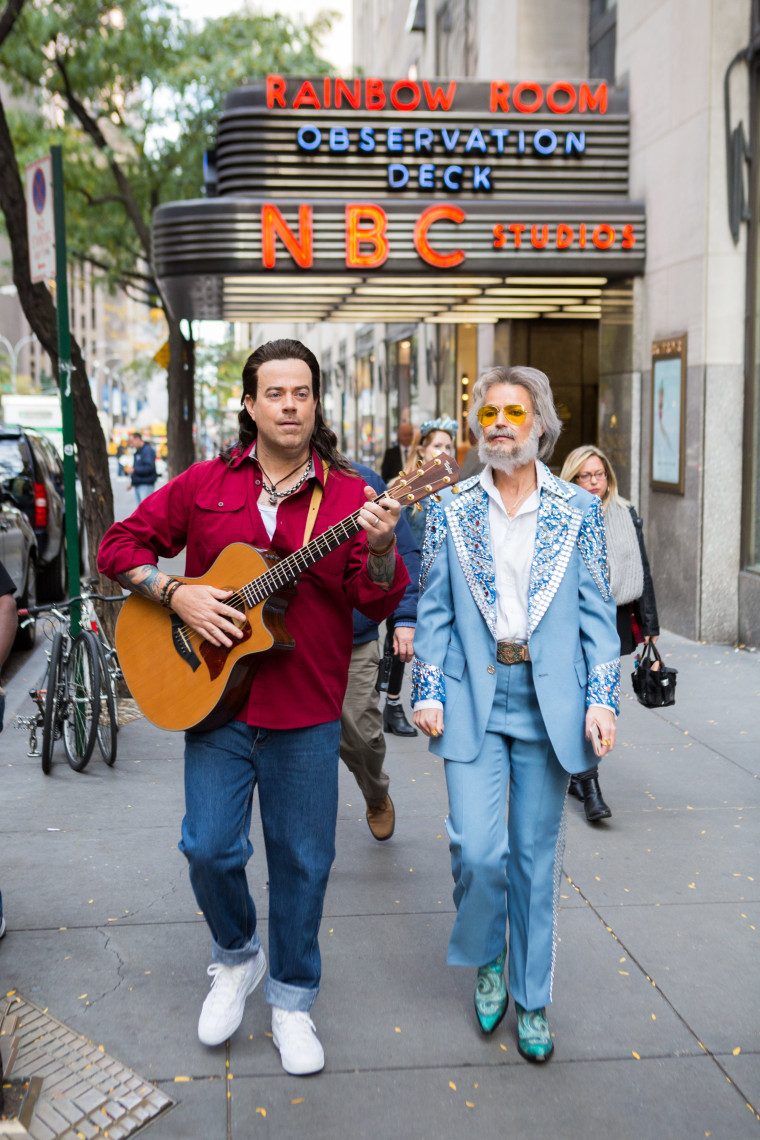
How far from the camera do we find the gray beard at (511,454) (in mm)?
3498

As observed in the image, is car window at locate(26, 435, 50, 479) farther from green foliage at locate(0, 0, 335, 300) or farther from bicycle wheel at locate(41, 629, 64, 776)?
green foliage at locate(0, 0, 335, 300)

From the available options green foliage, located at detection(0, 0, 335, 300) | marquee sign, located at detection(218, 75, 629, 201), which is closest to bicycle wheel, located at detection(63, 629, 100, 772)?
marquee sign, located at detection(218, 75, 629, 201)

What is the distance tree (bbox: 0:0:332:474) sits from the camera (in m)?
20.8

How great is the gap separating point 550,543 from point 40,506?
1077 cm

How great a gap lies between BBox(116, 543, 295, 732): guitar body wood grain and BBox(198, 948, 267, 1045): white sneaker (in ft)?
2.51

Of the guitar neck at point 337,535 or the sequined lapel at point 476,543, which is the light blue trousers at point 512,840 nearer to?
the sequined lapel at point 476,543

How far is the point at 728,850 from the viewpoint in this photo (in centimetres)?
525

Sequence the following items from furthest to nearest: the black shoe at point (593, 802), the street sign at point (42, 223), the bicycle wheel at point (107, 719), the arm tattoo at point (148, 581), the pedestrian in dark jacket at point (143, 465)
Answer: the pedestrian in dark jacket at point (143, 465)
the street sign at point (42, 223)
the bicycle wheel at point (107, 719)
the black shoe at point (593, 802)
the arm tattoo at point (148, 581)

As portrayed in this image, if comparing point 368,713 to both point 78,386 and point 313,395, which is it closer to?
point 313,395

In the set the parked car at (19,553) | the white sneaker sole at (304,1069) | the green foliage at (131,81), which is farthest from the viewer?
the green foliage at (131,81)

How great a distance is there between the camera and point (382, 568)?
3.24 metres

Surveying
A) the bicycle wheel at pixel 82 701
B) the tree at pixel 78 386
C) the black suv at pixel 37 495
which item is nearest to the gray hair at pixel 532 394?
the bicycle wheel at pixel 82 701

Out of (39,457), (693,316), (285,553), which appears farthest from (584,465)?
(39,457)

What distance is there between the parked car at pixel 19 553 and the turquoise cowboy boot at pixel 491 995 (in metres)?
7.41
